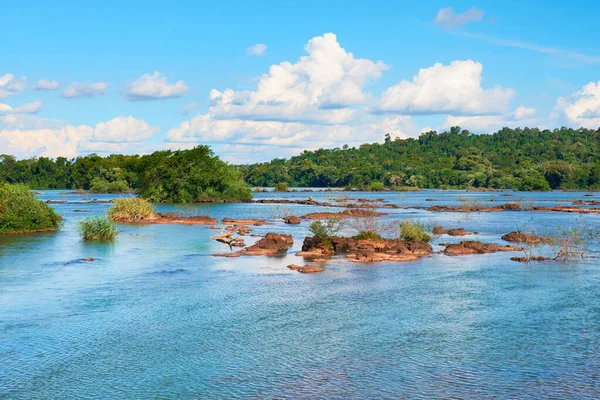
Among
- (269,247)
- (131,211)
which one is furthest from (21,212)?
(269,247)

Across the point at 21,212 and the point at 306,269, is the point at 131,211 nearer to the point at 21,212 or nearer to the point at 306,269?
the point at 21,212

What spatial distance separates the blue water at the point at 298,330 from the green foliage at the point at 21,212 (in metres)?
15.3

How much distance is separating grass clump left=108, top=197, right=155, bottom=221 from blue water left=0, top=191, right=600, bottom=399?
27.6m

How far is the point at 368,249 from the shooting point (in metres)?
34.4

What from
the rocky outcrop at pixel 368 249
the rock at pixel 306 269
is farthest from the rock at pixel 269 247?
the rock at pixel 306 269

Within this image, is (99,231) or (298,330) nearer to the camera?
(298,330)

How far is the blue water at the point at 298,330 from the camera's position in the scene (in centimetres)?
1402

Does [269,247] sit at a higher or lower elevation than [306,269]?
higher

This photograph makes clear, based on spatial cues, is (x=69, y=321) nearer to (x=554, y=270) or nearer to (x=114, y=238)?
(x=554, y=270)

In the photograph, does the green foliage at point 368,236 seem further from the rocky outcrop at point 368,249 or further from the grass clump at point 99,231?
the grass clump at point 99,231

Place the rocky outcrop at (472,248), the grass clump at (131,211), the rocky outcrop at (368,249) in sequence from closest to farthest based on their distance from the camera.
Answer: the rocky outcrop at (368,249)
the rocky outcrop at (472,248)
the grass clump at (131,211)

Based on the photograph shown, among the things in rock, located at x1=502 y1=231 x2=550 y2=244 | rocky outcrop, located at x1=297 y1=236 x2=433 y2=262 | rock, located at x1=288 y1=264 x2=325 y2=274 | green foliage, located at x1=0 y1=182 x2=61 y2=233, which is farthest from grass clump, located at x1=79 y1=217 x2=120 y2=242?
rock, located at x1=502 y1=231 x2=550 y2=244

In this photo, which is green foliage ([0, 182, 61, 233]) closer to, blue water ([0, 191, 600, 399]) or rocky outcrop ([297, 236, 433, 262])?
blue water ([0, 191, 600, 399])

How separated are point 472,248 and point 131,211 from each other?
33.4 metres
